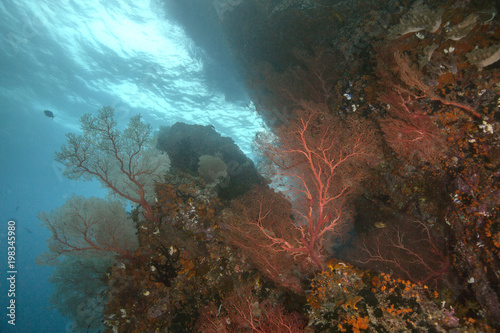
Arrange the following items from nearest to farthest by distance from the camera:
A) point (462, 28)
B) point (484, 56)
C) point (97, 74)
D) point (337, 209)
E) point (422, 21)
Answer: point (484, 56) → point (462, 28) → point (422, 21) → point (337, 209) → point (97, 74)

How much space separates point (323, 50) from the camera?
7.76 m

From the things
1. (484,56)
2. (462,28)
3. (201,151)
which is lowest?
(484,56)

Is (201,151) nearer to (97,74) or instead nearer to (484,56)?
(484,56)

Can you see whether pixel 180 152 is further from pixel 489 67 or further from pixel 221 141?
pixel 489 67

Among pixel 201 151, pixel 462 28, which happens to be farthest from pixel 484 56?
pixel 201 151

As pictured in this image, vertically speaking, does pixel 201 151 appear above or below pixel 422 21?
above

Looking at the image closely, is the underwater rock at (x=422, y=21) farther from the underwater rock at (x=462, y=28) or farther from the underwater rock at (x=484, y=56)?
the underwater rock at (x=484, y=56)

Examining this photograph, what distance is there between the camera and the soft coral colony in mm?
3852

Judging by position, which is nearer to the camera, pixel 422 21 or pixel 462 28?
pixel 462 28

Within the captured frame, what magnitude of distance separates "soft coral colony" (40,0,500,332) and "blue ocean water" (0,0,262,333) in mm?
5265

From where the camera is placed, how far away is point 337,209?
246 inches

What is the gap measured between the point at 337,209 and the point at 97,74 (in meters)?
29.4

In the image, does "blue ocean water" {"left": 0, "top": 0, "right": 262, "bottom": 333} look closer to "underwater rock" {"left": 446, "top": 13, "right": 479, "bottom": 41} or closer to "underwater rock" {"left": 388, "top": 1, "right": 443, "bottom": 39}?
"underwater rock" {"left": 388, "top": 1, "right": 443, "bottom": 39}

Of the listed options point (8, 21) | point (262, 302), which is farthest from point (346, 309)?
point (8, 21)
